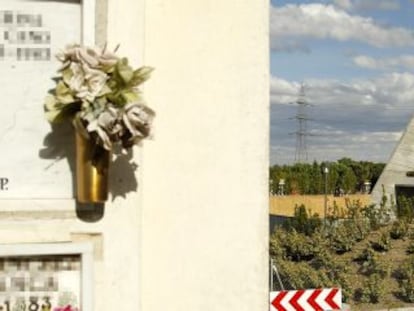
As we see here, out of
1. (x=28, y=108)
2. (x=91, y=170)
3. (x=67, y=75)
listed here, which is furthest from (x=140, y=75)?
(x=28, y=108)

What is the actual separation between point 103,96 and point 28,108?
1.66ft

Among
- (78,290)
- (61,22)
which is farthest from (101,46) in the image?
(78,290)

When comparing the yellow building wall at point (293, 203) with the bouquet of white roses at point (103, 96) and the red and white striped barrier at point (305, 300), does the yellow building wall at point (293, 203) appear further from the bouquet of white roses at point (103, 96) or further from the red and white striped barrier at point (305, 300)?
the bouquet of white roses at point (103, 96)

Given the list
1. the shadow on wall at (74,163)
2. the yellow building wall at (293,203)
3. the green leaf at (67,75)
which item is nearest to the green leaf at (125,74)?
the green leaf at (67,75)

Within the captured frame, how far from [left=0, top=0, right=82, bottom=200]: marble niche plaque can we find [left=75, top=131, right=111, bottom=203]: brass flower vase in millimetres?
188

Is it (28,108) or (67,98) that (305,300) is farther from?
(67,98)

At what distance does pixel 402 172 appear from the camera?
26.7 m

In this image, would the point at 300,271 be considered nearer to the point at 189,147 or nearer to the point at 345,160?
the point at 189,147

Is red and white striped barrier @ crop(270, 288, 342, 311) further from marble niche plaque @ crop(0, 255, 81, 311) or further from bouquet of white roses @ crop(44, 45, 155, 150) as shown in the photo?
bouquet of white roses @ crop(44, 45, 155, 150)

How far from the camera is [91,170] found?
3373mm

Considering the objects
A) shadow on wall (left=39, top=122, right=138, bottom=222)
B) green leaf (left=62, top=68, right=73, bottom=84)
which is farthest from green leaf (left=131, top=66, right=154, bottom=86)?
shadow on wall (left=39, top=122, right=138, bottom=222)

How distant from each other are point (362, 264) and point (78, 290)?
11306 millimetres

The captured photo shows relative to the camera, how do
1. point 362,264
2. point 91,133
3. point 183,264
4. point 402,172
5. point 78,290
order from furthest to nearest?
point 402,172 → point 362,264 → point 183,264 → point 78,290 → point 91,133

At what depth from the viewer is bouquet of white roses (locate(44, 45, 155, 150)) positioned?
10.6ft
